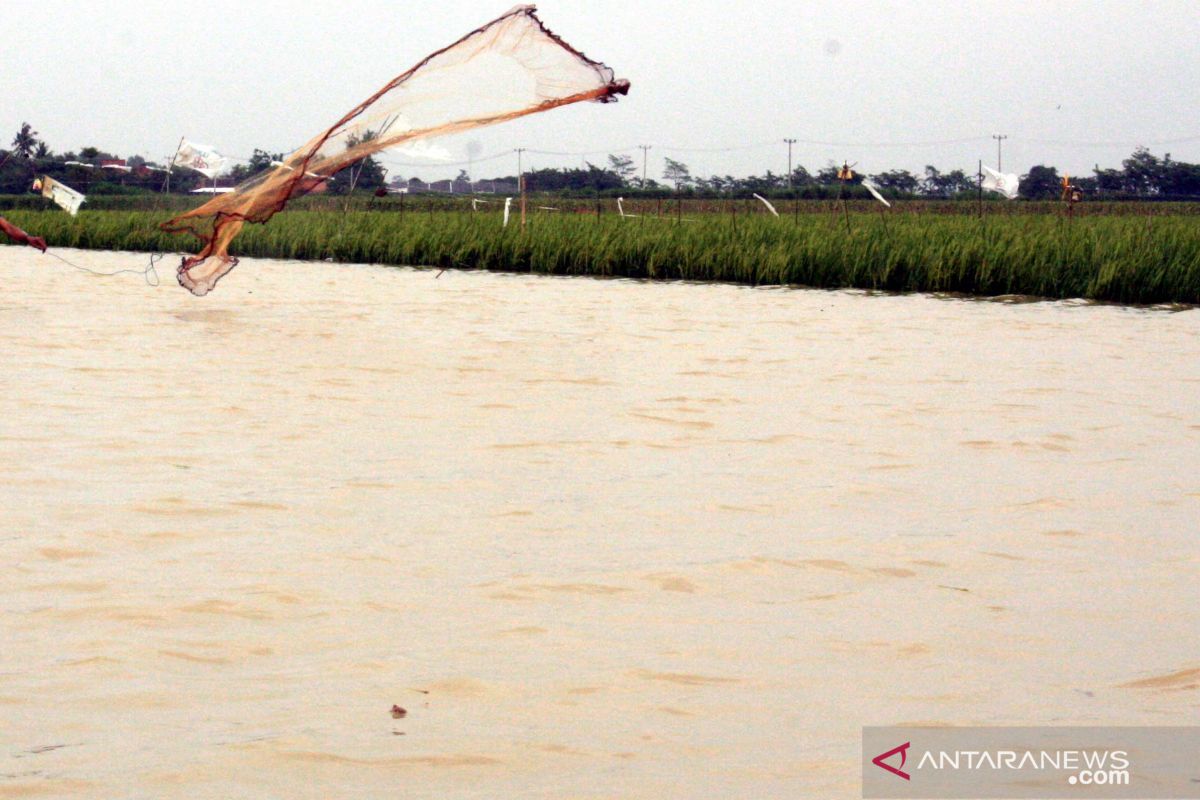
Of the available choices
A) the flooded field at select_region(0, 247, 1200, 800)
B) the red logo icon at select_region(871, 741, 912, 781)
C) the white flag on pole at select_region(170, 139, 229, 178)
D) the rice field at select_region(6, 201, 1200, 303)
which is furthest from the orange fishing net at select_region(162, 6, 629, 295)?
the white flag on pole at select_region(170, 139, 229, 178)

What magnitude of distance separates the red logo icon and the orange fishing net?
17.4 feet

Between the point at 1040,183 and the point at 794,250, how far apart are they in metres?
61.0

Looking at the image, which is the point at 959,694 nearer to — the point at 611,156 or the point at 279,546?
the point at 279,546

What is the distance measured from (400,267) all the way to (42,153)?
177ft

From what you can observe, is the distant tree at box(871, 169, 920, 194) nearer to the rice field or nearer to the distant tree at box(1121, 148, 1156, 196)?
the distant tree at box(1121, 148, 1156, 196)

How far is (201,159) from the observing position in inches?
1387

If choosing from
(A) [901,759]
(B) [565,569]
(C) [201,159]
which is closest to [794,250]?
(B) [565,569]

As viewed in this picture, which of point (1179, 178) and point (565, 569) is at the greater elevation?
point (1179, 178)

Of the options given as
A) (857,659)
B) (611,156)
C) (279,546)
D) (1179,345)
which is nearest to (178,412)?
(279,546)

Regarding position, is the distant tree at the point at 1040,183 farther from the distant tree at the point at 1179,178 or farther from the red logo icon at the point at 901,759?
the red logo icon at the point at 901,759

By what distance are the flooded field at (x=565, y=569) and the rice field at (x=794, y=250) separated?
19.6 ft

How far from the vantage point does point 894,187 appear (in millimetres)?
66438

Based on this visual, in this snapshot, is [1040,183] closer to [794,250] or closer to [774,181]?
[774,181]

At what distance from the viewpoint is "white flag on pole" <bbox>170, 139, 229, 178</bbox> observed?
32.6 metres
